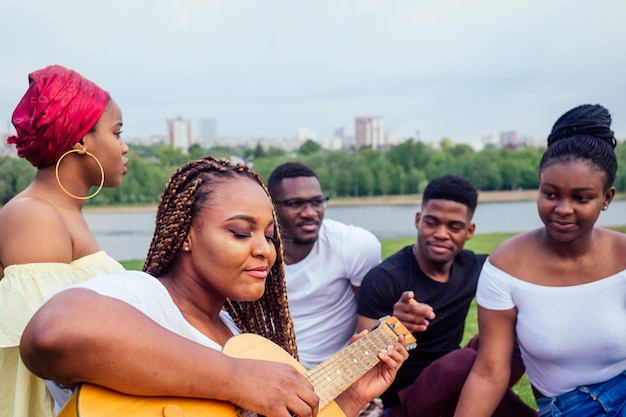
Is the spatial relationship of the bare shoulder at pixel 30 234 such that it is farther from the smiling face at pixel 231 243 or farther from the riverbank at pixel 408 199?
the riverbank at pixel 408 199

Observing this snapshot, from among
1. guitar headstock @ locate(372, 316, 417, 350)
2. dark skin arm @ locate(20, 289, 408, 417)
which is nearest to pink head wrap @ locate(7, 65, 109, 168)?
dark skin arm @ locate(20, 289, 408, 417)

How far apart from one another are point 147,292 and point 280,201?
7.71ft

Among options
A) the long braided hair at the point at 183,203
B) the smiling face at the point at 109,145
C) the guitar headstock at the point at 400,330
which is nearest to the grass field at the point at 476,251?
the guitar headstock at the point at 400,330

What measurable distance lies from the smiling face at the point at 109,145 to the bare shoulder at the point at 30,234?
35 cm

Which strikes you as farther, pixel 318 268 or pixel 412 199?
pixel 412 199

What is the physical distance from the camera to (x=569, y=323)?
9.03 ft

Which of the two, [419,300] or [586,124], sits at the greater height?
[586,124]

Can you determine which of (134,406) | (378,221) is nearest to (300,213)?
(134,406)

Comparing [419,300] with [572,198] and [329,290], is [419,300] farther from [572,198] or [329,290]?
[572,198]

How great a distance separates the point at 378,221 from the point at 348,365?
2208 cm

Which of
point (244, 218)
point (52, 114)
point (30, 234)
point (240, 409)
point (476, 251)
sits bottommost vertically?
point (476, 251)

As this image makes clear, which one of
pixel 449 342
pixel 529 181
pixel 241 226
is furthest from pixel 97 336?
pixel 529 181

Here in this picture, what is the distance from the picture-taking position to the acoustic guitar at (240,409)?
1604 mm

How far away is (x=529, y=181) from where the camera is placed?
111ft
